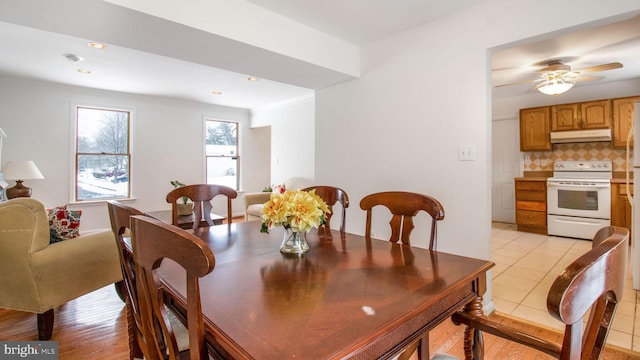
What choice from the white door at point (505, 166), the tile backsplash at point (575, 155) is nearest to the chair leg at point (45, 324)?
the white door at point (505, 166)

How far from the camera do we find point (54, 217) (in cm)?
224

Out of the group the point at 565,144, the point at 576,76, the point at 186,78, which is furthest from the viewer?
the point at 565,144

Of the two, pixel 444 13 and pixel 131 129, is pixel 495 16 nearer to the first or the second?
pixel 444 13

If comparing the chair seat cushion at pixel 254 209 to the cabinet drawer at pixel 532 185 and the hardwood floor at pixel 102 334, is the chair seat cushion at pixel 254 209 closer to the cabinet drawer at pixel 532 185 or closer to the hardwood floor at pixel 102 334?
the hardwood floor at pixel 102 334

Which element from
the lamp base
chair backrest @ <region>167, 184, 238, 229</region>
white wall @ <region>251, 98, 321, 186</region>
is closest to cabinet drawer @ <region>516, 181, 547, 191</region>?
white wall @ <region>251, 98, 321, 186</region>

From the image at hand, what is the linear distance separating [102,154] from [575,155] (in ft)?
25.3

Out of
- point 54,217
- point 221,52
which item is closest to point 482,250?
point 221,52

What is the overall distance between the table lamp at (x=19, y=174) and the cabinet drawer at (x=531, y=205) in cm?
710

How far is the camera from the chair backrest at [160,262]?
0.62 metres

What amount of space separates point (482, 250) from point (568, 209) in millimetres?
3387

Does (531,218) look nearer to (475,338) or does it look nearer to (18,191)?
(475,338)

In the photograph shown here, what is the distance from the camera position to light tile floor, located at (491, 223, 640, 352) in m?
2.21

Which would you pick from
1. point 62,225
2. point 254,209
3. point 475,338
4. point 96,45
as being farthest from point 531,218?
point 96,45

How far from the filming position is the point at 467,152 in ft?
7.77
